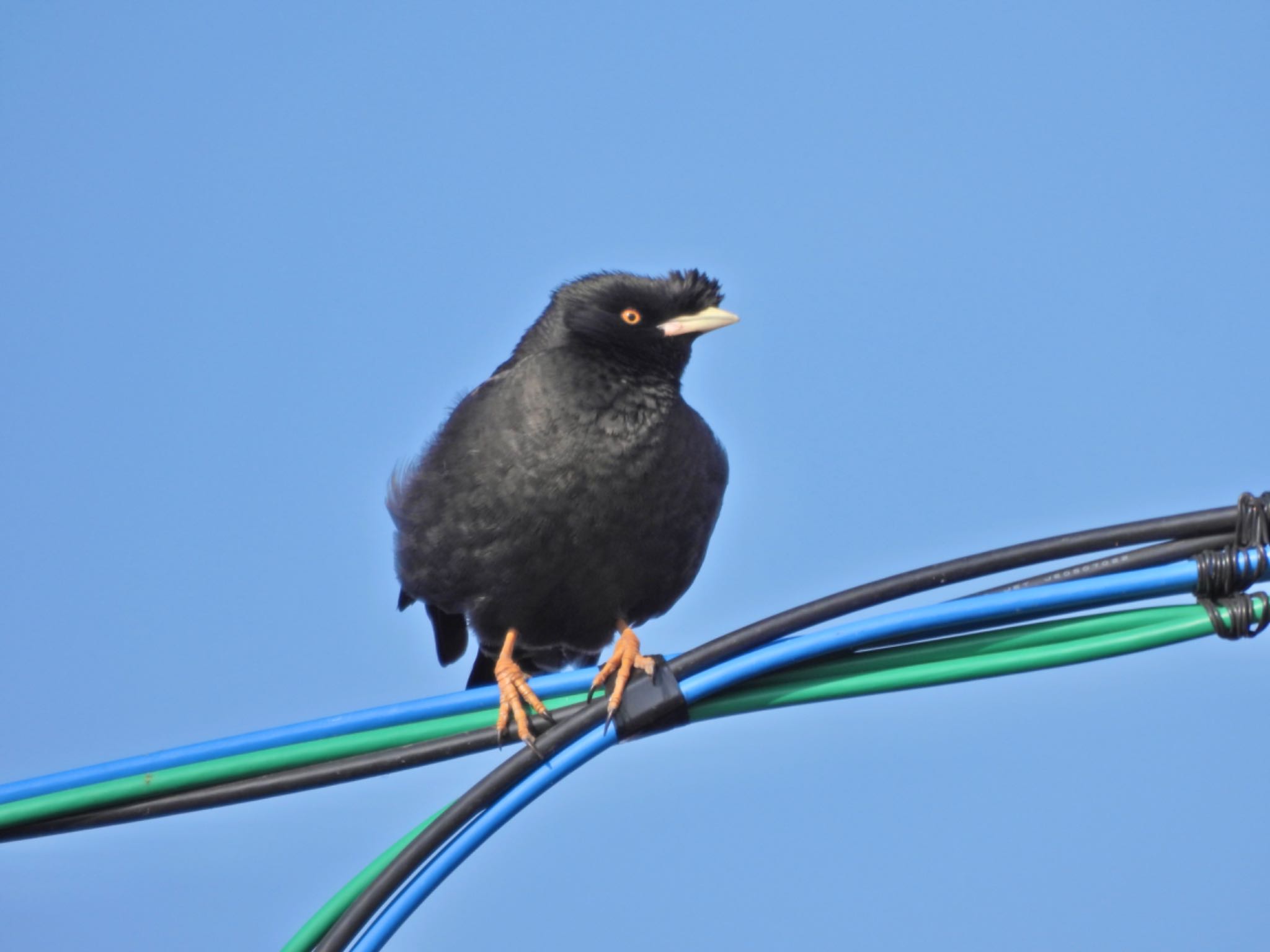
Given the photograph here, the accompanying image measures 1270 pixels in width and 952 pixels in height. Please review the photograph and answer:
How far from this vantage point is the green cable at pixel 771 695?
10.8 ft

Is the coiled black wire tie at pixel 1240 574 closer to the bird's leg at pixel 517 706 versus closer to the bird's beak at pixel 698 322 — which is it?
the bird's leg at pixel 517 706

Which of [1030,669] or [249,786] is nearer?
[1030,669]

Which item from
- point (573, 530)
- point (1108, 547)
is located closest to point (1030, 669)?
point (1108, 547)

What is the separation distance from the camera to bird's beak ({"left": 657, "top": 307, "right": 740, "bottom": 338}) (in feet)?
20.8

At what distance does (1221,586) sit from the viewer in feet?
10.5

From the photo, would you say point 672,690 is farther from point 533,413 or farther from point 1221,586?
point 533,413

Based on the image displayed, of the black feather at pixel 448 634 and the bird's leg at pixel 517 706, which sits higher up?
the black feather at pixel 448 634

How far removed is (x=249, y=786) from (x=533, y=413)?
2.48 m

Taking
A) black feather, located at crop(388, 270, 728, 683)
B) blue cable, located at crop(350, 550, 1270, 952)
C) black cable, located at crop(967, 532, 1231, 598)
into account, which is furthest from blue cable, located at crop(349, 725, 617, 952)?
black feather, located at crop(388, 270, 728, 683)

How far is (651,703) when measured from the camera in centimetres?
354

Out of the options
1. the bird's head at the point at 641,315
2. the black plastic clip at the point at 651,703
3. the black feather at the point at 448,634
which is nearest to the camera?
the black plastic clip at the point at 651,703

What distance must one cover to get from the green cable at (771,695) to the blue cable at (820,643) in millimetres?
50

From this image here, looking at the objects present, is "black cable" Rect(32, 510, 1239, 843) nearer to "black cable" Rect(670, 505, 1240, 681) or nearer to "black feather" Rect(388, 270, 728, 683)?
"black cable" Rect(670, 505, 1240, 681)

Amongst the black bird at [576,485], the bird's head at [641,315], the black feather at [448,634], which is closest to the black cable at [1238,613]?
the black bird at [576,485]
